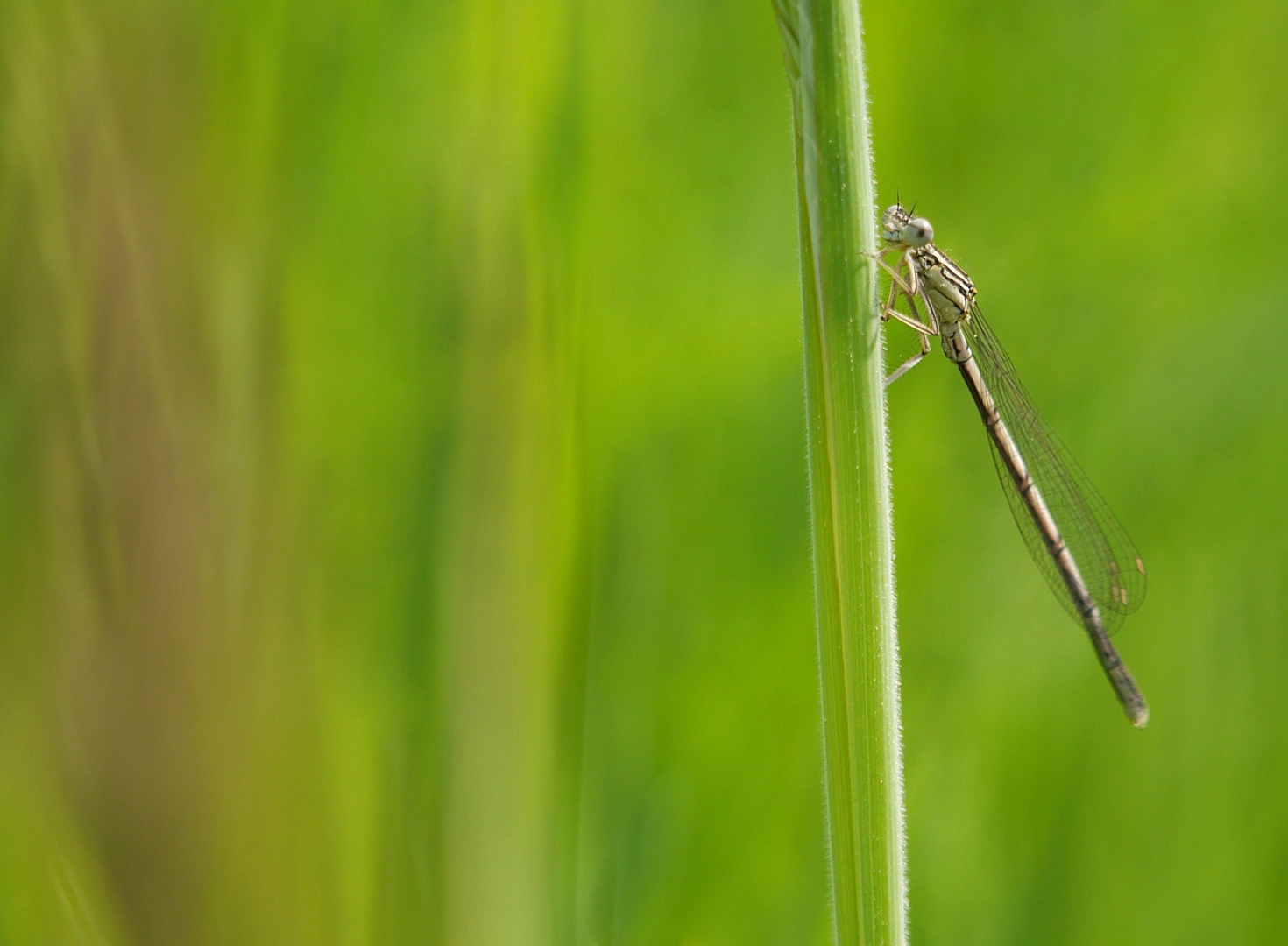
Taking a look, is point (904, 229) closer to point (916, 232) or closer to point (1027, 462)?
point (916, 232)

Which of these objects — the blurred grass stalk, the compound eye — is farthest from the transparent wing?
the blurred grass stalk

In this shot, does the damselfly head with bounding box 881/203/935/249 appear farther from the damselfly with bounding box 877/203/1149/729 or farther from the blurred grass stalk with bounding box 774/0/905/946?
the blurred grass stalk with bounding box 774/0/905/946

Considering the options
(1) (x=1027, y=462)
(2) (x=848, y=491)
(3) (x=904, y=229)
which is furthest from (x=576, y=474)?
(1) (x=1027, y=462)

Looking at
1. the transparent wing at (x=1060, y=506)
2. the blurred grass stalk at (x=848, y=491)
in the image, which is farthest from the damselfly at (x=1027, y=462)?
the blurred grass stalk at (x=848, y=491)

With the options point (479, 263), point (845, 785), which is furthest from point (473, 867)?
point (479, 263)

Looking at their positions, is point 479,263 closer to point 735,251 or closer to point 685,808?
point 735,251

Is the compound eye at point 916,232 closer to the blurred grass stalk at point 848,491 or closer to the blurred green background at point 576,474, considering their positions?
the blurred green background at point 576,474
